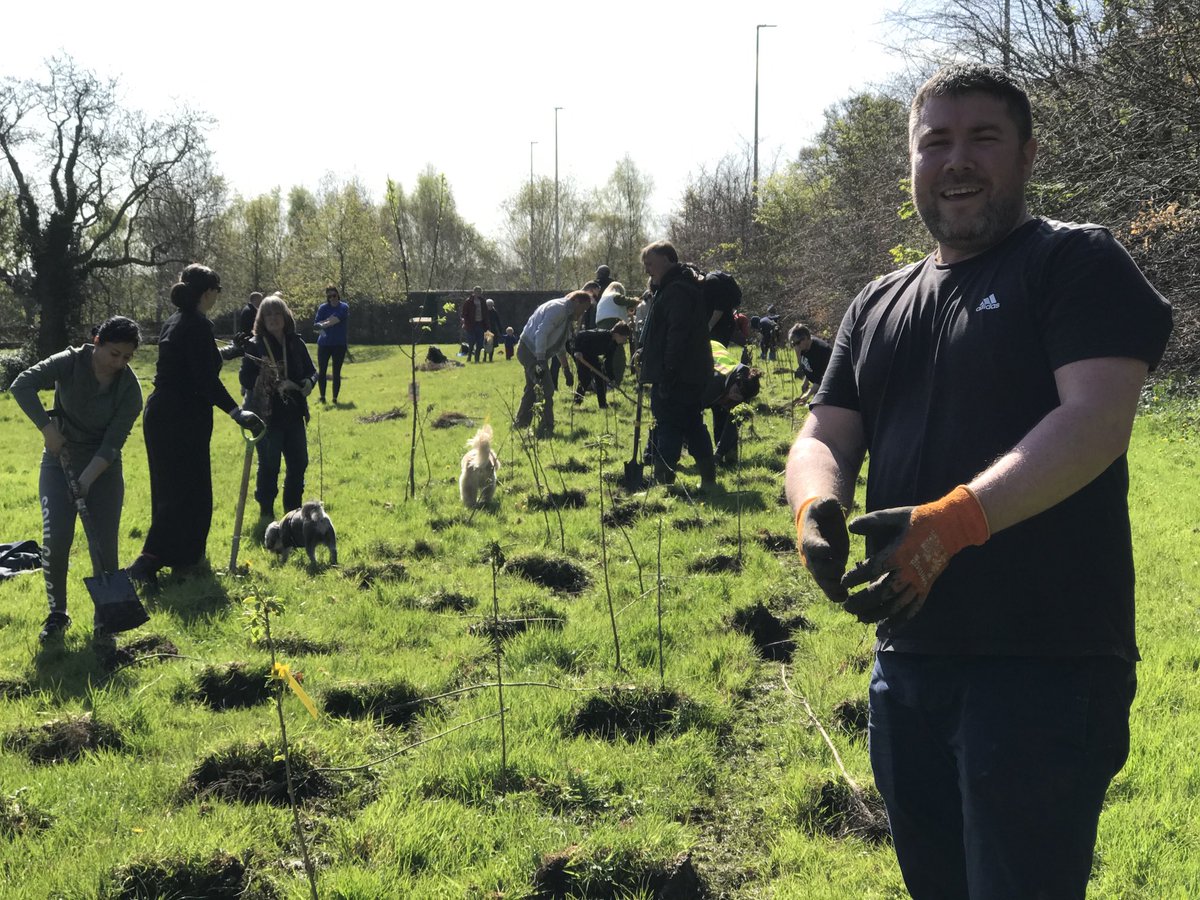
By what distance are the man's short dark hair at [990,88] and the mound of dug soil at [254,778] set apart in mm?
3242

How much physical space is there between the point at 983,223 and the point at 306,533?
609cm

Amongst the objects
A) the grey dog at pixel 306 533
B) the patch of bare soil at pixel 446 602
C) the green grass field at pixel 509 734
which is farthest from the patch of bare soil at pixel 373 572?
the patch of bare soil at pixel 446 602

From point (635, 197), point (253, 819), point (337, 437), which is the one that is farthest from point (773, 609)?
point (635, 197)

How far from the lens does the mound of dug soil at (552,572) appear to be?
6613mm

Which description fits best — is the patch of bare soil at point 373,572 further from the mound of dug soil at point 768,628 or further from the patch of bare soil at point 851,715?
the patch of bare soil at point 851,715

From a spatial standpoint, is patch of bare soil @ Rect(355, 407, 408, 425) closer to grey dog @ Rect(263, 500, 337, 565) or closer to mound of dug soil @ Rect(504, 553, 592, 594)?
grey dog @ Rect(263, 500, 337, 565)

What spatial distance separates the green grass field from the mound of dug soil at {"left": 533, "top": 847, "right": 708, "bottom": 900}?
1 centimetres

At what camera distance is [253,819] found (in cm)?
360

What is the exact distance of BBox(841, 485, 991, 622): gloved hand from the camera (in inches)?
64.4

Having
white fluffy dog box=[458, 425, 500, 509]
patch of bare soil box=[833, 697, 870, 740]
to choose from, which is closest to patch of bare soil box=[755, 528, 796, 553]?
white fluffy dog box=[458, 425, 500, 509]

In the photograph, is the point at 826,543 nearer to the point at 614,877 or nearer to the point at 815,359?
the point at 614,877

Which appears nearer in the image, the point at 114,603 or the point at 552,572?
the point at 114,603

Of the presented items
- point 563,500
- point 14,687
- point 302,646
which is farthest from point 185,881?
point 563,500

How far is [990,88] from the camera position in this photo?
196 cm
